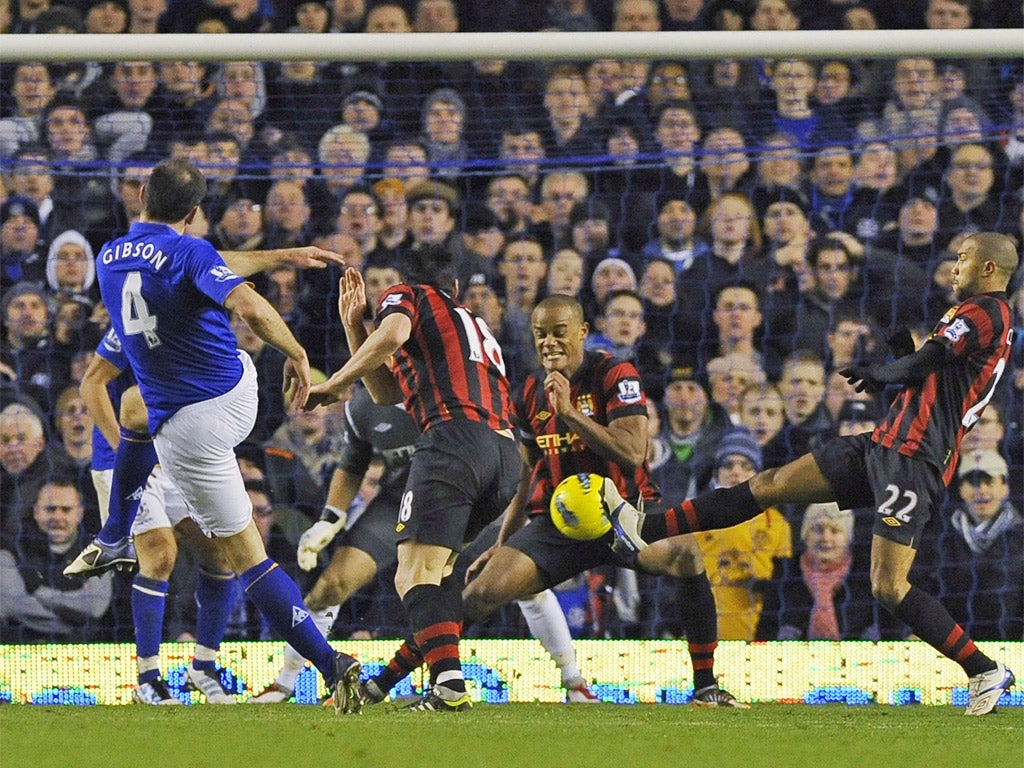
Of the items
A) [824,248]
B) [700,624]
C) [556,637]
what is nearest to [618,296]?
[824,248]

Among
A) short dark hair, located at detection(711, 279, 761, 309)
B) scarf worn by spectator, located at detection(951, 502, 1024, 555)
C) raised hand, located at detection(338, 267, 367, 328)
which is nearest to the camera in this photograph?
raised hand, located at detection(338, 267, 367, 328)

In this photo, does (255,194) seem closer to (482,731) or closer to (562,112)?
(562,112)

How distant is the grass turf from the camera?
3.79 metres

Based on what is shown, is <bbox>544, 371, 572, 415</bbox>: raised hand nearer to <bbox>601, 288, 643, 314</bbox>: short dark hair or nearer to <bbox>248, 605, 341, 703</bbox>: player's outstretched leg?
<bbox>248, 605, 341, 703</bbox>: player's outstretched leg

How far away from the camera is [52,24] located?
9.92 metres

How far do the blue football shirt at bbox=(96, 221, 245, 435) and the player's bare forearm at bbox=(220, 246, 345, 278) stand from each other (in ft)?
0.62

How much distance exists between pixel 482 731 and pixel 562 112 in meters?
5.54

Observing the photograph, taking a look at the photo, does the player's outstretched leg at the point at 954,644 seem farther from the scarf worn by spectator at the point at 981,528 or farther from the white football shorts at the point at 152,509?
the white football shorts at the point at 152,509

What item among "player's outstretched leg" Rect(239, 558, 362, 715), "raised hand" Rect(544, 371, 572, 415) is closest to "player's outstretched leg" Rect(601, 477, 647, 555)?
"raised hand" Rect(544, 371, 572, 415)

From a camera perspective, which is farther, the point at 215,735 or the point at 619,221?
the point at 619,221

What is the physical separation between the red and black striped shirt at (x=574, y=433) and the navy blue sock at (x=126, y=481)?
150 centimetres

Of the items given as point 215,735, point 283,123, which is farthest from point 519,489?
point 283,123

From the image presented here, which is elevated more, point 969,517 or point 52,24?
point 52,24

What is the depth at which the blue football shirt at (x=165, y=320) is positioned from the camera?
5238mm
